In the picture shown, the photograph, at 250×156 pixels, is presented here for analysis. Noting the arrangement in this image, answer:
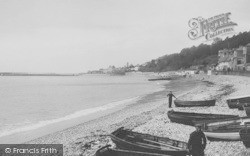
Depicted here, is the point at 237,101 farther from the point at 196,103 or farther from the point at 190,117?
the point at 190,117

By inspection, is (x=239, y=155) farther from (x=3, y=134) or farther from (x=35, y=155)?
(x=3, y=134)

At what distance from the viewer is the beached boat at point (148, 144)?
468 inches

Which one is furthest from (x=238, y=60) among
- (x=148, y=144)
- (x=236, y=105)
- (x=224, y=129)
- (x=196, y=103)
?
(x=148, y=144)

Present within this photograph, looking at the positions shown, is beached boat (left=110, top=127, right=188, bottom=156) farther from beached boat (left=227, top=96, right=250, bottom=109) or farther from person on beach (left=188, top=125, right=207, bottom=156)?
beached boat (left=227, top=96, right=250, bottom=109)

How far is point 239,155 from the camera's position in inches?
473

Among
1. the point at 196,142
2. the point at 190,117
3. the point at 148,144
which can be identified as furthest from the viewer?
the point at 190,117

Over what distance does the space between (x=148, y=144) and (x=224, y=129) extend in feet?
14.1

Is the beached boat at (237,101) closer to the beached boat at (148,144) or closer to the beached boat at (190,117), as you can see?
the beached boat at (190,117)

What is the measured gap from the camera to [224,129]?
1488 centimetres

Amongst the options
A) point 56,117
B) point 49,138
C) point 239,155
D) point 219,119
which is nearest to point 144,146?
point 239,155

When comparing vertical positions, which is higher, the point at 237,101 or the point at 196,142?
the point at 237,101

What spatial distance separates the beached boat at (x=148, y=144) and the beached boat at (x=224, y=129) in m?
2.57

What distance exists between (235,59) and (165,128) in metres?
86.4

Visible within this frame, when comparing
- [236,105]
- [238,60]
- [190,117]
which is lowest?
[190,117]
